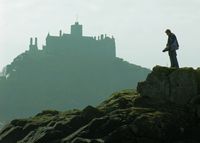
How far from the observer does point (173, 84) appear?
28.0 meters

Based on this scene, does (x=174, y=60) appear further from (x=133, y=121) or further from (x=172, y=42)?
(x=133, y=121)

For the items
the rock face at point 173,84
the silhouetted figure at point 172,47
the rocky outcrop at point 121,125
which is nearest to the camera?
the rocky outcrop at point 121,125

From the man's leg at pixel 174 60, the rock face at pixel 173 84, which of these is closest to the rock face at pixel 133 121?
the rock face at pixel 173 84

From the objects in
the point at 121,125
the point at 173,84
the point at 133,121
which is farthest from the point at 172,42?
the point at 121,125

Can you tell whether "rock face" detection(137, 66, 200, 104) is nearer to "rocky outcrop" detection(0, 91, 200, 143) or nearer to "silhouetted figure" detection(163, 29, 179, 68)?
"rocky outcrop" detection(0, 91, 200, 143)

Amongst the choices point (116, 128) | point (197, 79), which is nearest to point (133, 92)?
point (197, 79)

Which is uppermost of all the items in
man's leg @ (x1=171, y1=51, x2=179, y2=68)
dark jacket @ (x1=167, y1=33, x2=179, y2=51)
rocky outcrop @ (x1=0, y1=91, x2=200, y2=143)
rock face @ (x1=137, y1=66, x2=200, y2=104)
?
dark jacket @ (x1=167, y1=33, x2=179, y2=51)

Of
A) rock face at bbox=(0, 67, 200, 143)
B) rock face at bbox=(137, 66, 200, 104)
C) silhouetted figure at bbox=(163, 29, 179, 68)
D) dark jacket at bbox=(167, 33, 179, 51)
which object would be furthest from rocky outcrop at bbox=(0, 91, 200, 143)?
dark jacket at bbox=(167, 33, 179, 51)

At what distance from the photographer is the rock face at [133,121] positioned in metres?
24.4

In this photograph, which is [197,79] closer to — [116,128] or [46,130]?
[116,128]

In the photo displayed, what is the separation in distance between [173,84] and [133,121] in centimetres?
383

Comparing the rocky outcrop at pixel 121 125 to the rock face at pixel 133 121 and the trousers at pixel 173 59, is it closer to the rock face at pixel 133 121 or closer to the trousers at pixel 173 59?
the rock face at pixel 133 121

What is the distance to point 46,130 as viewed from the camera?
26.3 m

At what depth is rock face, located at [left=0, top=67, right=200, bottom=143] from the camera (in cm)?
2442
